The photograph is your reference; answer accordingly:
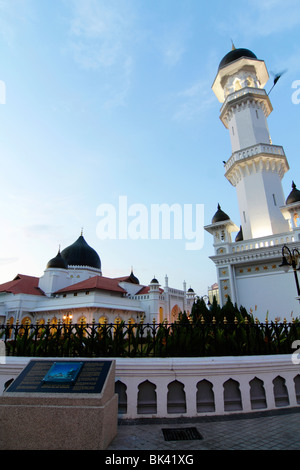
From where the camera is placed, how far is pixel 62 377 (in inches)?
155

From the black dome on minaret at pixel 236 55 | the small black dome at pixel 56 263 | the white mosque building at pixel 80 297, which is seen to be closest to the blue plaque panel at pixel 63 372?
the white mosque building at pixel 80 297

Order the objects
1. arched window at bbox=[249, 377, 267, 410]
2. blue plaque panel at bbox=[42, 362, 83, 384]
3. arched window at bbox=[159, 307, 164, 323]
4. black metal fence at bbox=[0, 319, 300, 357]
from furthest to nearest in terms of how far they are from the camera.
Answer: arched window at bbox=[159, 307, 164, 323] → black metal fence at bbox=[0, 319, 300, 357] → arched window at bbox=[249, 377, 267, 410] → blue plaque panel at bbox=[42, 362, 83, 384]

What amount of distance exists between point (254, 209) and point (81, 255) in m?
26.0

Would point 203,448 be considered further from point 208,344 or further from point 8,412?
point 8,412

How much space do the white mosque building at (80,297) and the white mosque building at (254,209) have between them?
1218 centimetres

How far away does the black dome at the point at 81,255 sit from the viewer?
118 ft

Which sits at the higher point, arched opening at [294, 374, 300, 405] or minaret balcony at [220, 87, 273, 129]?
Answer: minaret balcony at [220, 87, 273, 129]

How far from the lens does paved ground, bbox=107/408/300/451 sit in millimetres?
3539

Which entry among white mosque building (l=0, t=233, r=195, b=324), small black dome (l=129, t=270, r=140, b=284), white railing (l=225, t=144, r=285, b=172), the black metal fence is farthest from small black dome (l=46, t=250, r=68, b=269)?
the black metal fence

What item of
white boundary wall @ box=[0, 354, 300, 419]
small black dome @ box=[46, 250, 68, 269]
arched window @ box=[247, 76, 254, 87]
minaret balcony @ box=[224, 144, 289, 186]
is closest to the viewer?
white boundary wall @ box=[0, 354, 300, 419]

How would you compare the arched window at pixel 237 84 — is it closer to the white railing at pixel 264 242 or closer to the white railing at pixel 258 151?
the white railing at pixel 258 151

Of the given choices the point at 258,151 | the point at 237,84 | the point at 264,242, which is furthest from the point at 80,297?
the point at 237,84

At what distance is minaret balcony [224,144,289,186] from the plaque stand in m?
16.2

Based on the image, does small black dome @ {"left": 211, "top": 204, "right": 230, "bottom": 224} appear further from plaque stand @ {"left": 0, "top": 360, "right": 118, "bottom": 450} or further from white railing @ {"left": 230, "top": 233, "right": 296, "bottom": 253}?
plaque stand @ {"left": 0, "top": 360, "right": 118, "bottom": 450}
